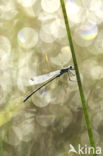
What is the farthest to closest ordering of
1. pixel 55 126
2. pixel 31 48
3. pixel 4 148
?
pixel 31 48
pixel 55 126
pixel 4 148

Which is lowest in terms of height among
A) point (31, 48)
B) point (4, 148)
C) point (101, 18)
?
point (4, 148)

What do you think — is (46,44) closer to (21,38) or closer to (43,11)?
(21,38)

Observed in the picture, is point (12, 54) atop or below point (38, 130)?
atop

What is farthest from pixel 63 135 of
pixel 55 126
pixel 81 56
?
pixel 81 56

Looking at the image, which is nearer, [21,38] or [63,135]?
[63,135]

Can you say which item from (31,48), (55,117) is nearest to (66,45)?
(31,48)

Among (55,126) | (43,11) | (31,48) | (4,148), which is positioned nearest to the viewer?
(4,148)

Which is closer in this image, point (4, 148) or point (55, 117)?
point (4, 148)

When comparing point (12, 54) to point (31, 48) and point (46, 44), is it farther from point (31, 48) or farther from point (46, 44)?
point (46, 44)

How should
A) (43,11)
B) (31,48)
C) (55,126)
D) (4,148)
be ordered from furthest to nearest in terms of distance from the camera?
1. (43,11)
2. (31,48)
3. (55,126)
4. (4,148)
